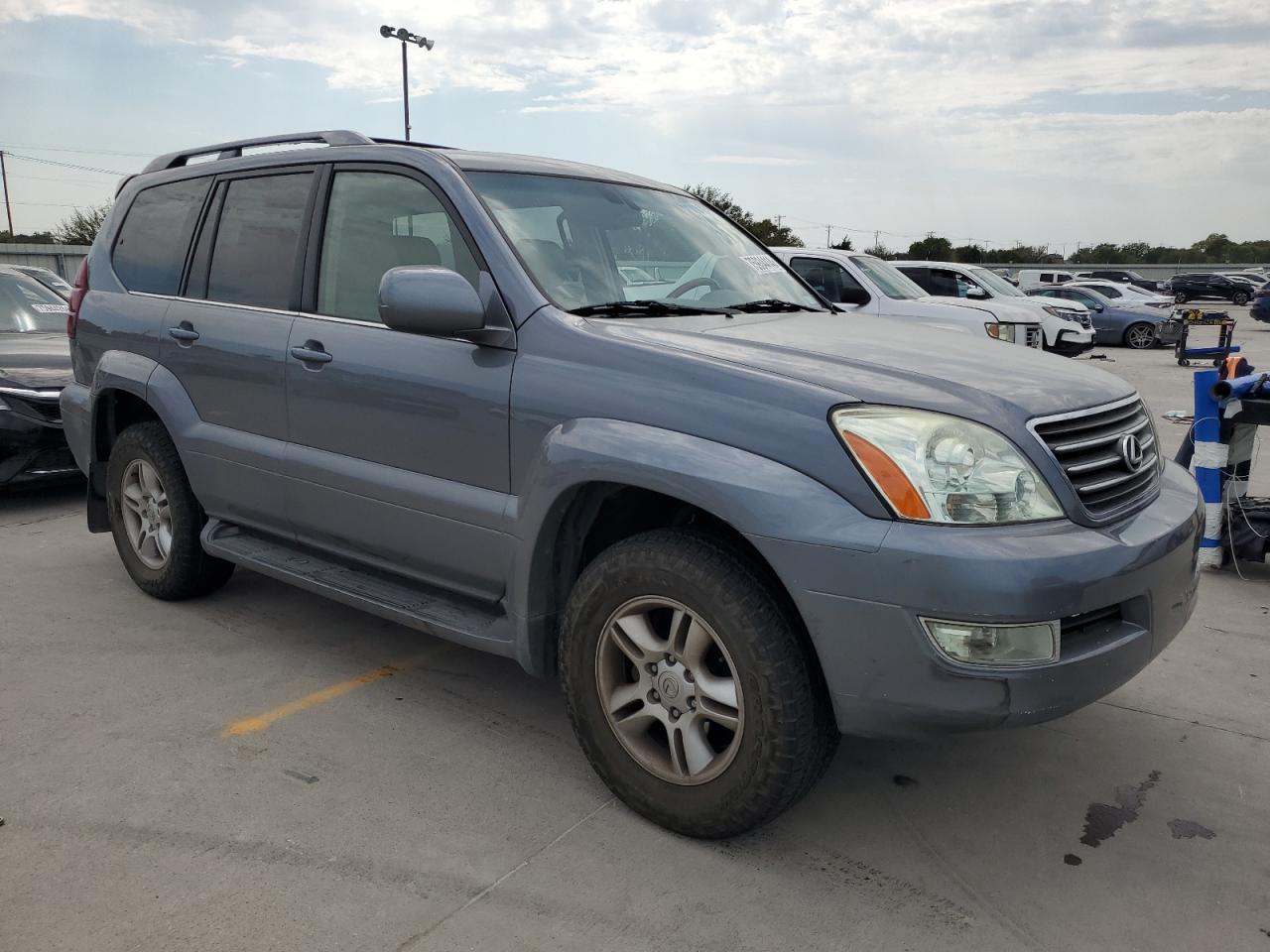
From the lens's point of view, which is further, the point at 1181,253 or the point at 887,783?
the point at 1181,253

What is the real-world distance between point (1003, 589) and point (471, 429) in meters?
1.59

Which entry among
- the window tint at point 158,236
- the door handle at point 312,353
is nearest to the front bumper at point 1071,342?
the window tint at point 158,236

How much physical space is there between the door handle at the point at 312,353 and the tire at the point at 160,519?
1058 millimetres

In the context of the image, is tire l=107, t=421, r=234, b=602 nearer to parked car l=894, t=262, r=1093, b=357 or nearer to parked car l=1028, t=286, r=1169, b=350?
parked car l=894, t=262, r=1093, b=357

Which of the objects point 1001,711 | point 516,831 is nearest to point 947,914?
point 1001,711

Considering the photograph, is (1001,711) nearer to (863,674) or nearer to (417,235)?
(863,674)

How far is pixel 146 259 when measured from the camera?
14.9 feet

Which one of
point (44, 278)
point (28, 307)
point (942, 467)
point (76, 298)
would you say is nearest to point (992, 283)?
point (44, 278)

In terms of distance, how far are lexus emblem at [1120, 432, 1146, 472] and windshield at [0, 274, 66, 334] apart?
7.44 meters

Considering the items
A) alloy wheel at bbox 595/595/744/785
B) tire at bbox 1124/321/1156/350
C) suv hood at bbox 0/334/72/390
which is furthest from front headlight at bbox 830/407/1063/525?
tire at bbox 1124/321/1156/350

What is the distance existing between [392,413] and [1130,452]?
2.20 metres

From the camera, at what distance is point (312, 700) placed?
3625mm

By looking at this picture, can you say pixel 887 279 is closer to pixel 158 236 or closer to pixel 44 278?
pixel 44 278

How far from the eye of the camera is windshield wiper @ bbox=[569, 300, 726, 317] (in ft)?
10.1
